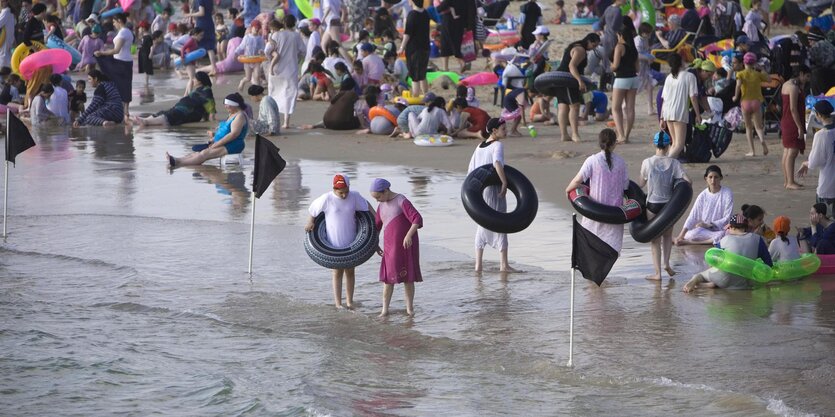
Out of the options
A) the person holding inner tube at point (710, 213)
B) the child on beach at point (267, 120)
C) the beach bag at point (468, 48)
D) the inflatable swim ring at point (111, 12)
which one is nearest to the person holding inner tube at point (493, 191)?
the person holding inner tube at point (710, 213)

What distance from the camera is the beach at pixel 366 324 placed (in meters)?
9.79

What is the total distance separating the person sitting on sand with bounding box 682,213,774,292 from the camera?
39.6 feet

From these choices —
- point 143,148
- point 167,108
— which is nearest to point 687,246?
point 143,148

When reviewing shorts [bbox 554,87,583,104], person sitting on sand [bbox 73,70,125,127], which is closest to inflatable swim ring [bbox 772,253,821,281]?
shorts [bbox 554,87,583,104]

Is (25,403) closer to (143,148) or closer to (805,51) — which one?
(143,148)

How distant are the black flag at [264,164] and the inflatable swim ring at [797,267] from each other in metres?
4.86

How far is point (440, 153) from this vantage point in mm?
19859

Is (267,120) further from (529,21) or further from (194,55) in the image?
(529,21)

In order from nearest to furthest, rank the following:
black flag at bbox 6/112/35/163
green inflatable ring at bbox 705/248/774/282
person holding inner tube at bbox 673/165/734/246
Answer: green inflatable ring at bbox 705/248/774/282
person holding inner tube at bbox 673/165/734/246
black flag at bbox 6/112/35/163

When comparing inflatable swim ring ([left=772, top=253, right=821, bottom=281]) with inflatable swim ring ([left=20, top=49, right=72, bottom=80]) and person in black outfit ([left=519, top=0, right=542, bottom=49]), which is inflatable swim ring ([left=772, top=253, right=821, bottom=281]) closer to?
inflatable swim ring ([left=20, top=49, right=72, bottom=80])

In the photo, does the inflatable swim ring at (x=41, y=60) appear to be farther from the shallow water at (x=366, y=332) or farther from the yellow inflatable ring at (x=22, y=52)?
the shallow water at (x=366, y=332)

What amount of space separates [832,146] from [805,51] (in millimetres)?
7734

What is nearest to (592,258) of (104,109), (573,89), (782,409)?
(782,409)

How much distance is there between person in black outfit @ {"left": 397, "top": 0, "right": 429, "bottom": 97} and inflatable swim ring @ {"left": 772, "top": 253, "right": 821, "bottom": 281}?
12.5 m
